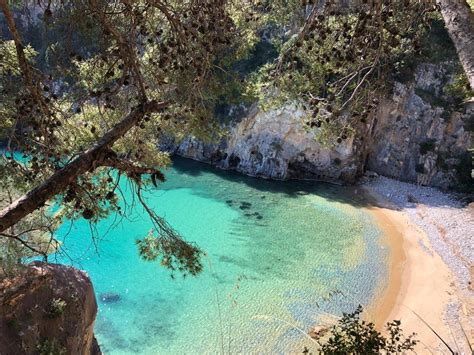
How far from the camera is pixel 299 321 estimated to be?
12.3 meters

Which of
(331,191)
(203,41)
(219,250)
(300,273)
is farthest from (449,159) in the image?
(203,41)

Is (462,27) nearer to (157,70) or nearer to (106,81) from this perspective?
(157,70)

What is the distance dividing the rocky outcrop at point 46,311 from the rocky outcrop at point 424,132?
69.4ft

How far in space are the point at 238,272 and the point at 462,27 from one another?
499 inches

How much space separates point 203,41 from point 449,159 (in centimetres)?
2187

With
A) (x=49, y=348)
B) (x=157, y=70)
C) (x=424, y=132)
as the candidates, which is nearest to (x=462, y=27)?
(x=157, y=70)

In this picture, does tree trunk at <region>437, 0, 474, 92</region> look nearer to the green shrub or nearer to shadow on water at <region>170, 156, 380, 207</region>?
shadow on water at <region>170, 156, 380, 207</region>

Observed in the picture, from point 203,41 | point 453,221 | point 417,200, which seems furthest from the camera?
point 417,200

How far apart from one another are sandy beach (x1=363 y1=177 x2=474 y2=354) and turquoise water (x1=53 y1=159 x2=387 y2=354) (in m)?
0.76

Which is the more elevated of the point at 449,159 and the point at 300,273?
the point at 449,159

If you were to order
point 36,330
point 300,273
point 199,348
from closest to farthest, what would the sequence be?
point 36,330 < point 199,348 < point 300,273

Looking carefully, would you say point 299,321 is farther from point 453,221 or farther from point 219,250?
point 453,221

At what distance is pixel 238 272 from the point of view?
14.9 m

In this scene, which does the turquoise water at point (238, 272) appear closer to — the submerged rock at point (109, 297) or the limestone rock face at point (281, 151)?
the submerged rock at point (109, 297)
